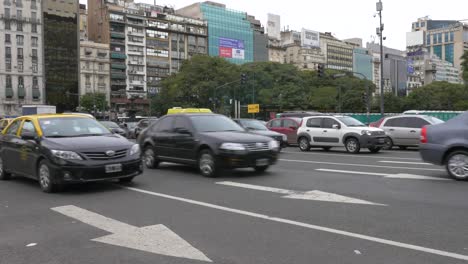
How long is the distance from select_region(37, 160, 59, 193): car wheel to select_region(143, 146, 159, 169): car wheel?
13.1 ft

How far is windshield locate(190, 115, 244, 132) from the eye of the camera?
1150cm

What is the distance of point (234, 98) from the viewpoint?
78.5 m

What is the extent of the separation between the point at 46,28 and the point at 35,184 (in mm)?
102777

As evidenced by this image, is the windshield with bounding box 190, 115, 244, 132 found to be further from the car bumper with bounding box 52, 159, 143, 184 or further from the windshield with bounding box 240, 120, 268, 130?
the windshield with bounding box 240, 120, 268, 130

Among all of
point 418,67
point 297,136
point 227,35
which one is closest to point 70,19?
point 227,35

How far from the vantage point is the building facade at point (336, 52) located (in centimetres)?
16725

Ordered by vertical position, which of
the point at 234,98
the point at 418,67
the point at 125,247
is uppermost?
the point at 418,67

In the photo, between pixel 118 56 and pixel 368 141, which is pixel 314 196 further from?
pixel 118 56

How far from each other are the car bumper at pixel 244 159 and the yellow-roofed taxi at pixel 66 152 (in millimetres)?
1999

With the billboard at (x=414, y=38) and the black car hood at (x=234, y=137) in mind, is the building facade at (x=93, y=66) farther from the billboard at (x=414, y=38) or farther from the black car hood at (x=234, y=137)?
the billboard at (x=414, y=38)

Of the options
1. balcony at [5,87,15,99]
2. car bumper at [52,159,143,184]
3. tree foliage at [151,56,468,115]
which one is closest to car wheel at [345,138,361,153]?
car bumper at [52,159,143,184]

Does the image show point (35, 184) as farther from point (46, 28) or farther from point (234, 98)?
point (46, 28)

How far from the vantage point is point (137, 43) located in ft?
364

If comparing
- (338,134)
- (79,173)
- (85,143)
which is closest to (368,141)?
(338,134)
